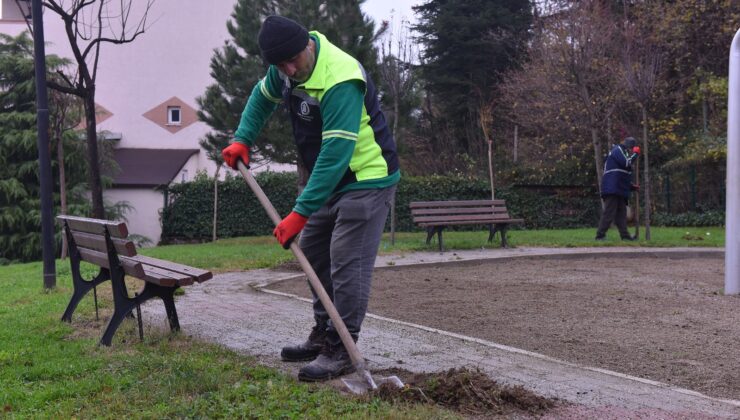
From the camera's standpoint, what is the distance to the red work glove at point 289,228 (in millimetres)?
3992

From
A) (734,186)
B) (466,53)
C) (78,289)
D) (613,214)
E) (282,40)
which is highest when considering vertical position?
(466,53)

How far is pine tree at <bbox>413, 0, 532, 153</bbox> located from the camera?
29.8 meters

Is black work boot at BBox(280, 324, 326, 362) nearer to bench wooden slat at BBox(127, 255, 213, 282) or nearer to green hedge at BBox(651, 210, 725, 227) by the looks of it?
bench wooden slat at BBox(127, 255, 213, 282)

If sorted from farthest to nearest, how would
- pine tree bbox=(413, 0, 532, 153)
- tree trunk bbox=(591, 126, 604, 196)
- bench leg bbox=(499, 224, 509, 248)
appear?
pine tree bbox=(413, 0, 532, 153) < tree trunk bbox=(591, 126, 604, 196) < bench leg bbox=(499, 224, 509, 248)

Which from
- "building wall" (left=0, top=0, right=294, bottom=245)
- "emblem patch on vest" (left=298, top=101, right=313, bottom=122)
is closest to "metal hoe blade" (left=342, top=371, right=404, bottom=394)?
"emblem patch on vest" (left=298, top=101, right=313, bottom=122)

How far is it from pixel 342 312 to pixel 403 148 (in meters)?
13.2

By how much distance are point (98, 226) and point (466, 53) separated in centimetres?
2661

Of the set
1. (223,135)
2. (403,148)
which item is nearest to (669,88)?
(403,148)

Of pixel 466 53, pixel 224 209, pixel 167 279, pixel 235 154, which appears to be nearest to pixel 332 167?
pixel 235 154

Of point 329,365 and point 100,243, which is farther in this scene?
point 100,243

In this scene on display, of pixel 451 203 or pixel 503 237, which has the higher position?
pixel 451 203

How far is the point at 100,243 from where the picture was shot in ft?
17.7

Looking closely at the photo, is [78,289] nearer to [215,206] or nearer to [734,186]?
[734,186]

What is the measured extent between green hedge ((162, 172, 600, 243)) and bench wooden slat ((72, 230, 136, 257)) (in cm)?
1351
